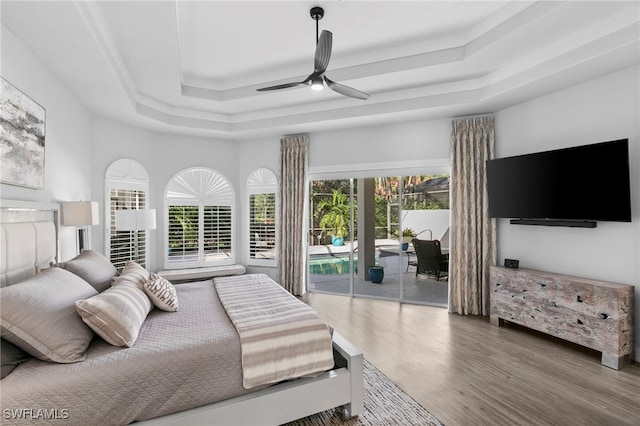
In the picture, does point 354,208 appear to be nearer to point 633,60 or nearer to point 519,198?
point 519,198

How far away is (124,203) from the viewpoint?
15.7ft

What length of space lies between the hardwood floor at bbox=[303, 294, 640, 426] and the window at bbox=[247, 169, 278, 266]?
6.32 ft

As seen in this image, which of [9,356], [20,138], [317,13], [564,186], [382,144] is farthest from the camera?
[382,144]

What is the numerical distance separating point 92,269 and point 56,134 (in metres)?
1.55

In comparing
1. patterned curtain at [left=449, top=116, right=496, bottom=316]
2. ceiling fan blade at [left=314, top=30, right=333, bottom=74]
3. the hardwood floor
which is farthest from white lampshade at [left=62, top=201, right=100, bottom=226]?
patterned curtain at [left=449, top=116, right=496, bottom=316]

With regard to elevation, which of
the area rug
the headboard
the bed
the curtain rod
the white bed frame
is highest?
the curtain rod

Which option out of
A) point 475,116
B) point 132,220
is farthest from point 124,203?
point 475,116

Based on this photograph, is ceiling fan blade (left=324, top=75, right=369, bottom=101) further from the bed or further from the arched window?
the arched window

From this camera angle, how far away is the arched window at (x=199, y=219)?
17.5 feet

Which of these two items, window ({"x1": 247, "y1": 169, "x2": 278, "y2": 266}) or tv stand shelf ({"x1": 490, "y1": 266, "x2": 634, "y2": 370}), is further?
window ({"x1": 247, "y1": 169, "x2": 278, "y2": 266})

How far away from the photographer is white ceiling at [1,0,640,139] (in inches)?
101

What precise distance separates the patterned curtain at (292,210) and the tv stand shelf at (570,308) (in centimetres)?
281

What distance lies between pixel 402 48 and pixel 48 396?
384cm

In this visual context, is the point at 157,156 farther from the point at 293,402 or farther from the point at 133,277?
the point at 293,402
